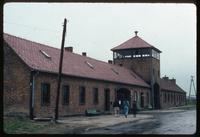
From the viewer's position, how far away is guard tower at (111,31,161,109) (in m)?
49.5

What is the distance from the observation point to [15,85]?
24078 millimetres

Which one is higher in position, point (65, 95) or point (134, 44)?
point (134, 44)

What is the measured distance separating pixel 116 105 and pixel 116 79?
7702 mm

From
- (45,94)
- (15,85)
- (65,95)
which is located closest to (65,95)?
(65,95)

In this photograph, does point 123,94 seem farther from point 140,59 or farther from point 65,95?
point 65,95

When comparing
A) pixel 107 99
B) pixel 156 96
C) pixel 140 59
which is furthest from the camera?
pixel 156 96

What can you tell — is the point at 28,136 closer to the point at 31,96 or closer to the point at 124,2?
the point at 124,2

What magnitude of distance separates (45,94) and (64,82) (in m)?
2.55

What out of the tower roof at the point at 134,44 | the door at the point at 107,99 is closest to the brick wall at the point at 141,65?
the tower roof at the point at 134,44

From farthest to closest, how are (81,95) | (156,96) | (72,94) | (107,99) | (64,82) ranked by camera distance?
1. (156,96)
2. (107,99)
3. (81,95)
4. (72,94)
5. (64,82)

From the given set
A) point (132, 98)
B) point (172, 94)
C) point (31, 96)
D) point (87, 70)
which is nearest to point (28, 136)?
point (31, 96)

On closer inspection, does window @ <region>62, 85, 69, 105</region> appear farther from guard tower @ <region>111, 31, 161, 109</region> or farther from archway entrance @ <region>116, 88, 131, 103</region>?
guard tower @ <region>111, 31, 161, 109</region>

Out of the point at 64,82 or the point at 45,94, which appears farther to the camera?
the point at 64,82

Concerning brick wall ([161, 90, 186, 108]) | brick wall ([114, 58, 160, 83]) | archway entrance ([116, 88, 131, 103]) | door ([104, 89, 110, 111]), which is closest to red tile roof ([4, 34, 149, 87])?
archway entrance ([116, 88, 131, 103])
